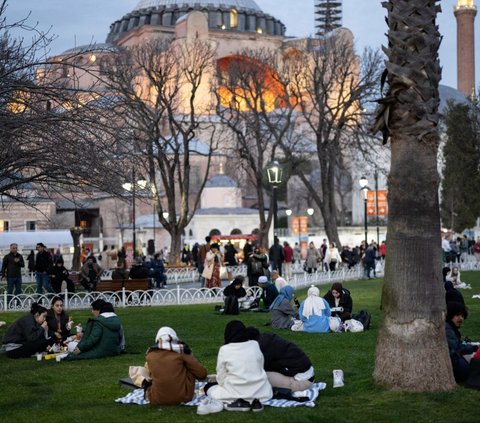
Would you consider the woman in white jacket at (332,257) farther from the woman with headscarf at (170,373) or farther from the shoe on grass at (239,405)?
the shoe on grass at (239,405)

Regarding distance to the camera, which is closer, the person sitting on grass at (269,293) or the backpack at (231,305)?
the backpack at (231,305)

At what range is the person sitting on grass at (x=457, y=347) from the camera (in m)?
10.6

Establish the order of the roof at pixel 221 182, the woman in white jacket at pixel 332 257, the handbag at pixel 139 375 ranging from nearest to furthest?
the handbag at pixel 139 375 < the woman in white jacket at pixel 332 257 < the roof at pixel 221 182

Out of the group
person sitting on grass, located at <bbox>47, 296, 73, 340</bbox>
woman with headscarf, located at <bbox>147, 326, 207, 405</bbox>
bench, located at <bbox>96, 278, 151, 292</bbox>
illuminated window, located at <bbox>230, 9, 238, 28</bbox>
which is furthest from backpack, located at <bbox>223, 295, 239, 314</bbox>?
illuminated window, located at <bbox>230, 9, 238, 28</bbox>

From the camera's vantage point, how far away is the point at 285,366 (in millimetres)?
10227

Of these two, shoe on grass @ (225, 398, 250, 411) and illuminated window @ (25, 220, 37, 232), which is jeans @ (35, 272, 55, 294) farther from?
illuminated window @ (25, 220, 37, 232)

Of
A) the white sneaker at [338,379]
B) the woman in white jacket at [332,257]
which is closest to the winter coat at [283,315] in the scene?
the white sneaker at [338,379]

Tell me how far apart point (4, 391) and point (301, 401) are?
3.35m

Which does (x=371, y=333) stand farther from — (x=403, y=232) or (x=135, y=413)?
(x=135, y=413)

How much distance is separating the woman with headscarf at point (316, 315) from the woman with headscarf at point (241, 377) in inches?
250

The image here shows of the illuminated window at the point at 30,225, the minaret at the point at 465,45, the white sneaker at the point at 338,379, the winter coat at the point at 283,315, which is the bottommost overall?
the white sneaker at the point at 338,379

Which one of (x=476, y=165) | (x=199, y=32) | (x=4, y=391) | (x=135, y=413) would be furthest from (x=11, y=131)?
(x=199, y=32)

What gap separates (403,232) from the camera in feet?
33.8

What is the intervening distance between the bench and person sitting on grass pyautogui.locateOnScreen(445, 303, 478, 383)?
1315 cm
